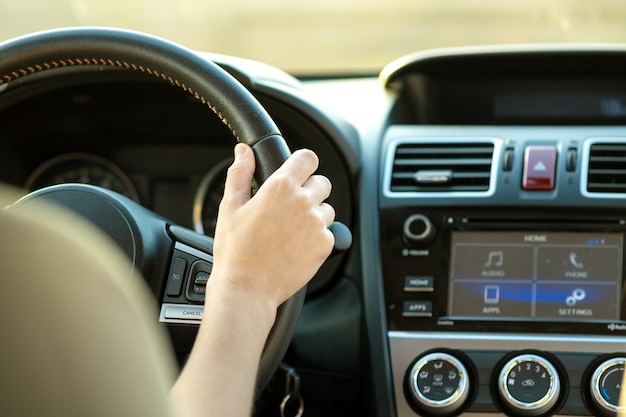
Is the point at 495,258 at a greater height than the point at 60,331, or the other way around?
the point at 60,331

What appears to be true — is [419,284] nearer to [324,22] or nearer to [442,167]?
[442,167]

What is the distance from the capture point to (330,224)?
58.5 inches

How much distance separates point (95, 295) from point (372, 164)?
4.13 ft

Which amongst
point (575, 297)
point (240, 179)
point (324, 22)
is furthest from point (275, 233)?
point (324, 22)

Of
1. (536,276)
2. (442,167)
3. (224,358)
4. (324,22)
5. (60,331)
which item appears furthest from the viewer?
(324,22)

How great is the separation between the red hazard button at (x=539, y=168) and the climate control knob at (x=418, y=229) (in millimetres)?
200

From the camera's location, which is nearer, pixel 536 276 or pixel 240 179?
pixel 240 179

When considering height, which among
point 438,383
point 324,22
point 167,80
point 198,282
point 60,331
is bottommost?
point 438,383

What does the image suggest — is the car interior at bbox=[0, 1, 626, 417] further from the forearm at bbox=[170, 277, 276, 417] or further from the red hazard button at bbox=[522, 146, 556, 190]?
the forearm at bbox=[170, 277, 276, 417]

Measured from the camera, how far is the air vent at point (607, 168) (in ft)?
6.70

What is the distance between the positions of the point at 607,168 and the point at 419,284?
1.42 ft

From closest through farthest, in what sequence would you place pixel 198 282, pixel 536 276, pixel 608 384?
pixel 198 282, pixel 608 384, pixel 536 276

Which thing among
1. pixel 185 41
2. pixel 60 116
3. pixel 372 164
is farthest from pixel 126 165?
pixel 185 41

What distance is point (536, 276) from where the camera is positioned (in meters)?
2.02
